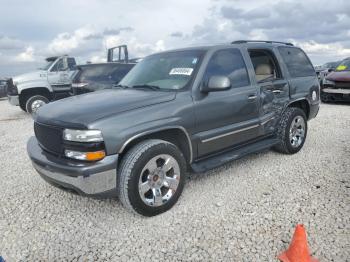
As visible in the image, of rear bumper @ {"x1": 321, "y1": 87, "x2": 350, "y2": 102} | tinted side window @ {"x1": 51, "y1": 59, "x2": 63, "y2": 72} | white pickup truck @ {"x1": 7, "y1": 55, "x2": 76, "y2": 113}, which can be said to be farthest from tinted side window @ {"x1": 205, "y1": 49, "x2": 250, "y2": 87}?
tinted side window @ {"x1": 51, "y1": 59, "x2": 63, "y2": 72}

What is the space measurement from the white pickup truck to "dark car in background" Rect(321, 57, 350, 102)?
27.8 feet

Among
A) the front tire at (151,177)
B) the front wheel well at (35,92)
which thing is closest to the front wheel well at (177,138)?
the front tire at (151,177)

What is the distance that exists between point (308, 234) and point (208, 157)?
143cm

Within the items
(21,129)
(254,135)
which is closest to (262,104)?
(254,135)

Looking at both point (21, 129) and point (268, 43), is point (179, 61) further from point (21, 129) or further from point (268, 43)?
point (21, 129)

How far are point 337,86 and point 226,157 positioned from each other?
8191mm

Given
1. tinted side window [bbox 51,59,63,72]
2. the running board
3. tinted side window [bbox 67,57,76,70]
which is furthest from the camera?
tinted side window [bbox 67,57,76,70]

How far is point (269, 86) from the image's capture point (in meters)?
4.65

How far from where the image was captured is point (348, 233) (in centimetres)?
295

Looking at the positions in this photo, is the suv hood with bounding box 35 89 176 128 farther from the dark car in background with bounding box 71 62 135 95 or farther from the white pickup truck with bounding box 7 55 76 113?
the white pickup truck with bounding box 7 55 76 113

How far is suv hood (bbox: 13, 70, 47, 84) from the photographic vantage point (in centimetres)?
1066

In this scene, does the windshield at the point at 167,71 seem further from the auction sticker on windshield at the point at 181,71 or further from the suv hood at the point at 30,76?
the suv hood at the point at 30,76

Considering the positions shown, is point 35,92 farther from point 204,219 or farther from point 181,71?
point 204,219

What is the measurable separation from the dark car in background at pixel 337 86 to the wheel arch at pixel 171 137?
8553 millimetres
